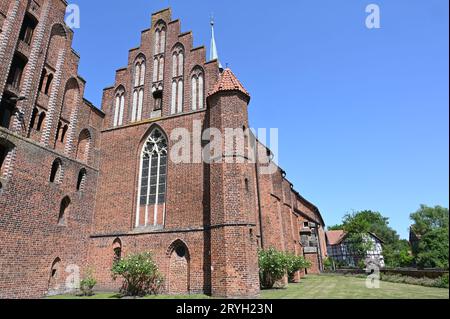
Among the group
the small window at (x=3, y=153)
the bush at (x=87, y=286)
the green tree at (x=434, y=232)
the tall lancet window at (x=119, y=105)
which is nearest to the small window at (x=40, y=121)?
the small window at (x=3, y=153)

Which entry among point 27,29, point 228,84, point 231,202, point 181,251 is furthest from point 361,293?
point 27,29

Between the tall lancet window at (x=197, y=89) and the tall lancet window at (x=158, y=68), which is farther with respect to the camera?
the tall lancet window at (x=158, y=68)

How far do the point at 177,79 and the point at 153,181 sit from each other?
21.4 ft

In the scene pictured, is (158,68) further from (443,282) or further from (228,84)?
(443,282)

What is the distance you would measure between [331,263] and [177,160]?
4424 centimetres

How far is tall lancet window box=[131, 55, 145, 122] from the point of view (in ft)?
62.3

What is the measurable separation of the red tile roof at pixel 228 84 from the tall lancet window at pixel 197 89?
1298 mm

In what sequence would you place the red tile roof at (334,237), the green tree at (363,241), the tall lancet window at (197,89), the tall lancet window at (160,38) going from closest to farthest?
the tall lancet window at (197,89) → the tall lancet window at (160,38) → the green tree at (363,241) → the red tile roof at (334,237)

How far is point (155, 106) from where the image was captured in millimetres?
18766

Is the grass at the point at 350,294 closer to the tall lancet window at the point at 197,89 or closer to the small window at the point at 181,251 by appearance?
the small window at the point at 181,251

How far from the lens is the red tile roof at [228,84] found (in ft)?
51.3

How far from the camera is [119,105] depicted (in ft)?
64.5
